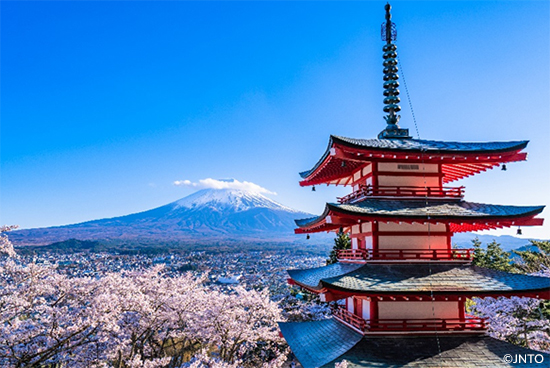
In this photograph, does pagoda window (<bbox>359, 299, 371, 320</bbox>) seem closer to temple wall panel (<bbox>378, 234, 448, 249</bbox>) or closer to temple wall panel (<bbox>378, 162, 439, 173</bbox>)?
temple wall panel (<bbox>378, 234, 448, 249</bbox>)

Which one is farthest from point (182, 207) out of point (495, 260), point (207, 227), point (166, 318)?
point (166, 318)

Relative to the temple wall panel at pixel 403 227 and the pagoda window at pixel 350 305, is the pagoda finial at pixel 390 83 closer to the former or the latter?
the temple wall panel at pixel 403 227

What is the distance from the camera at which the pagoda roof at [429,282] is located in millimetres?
9359

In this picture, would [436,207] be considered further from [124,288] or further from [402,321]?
[124,288]

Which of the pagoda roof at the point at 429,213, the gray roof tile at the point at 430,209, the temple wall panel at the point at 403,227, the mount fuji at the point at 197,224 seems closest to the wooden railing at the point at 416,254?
the temple wall panel at the point at 403,227

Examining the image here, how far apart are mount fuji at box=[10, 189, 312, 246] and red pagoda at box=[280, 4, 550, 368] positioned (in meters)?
118

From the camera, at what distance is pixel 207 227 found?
497 ft

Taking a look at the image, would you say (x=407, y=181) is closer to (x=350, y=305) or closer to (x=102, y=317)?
(x=350, y=305)

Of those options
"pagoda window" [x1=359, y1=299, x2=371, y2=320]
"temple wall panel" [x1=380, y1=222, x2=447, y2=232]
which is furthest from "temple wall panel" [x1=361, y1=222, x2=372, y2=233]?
"pagoda window" [x1=359, y1=299, x2=371, y2=320]

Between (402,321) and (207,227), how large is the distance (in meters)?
145

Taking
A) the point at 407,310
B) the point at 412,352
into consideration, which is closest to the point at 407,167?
the point at 407,310

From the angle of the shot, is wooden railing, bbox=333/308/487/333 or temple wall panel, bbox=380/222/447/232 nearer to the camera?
wooden railing, bbox=333/308/487/333

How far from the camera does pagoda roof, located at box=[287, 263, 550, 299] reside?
936 cm

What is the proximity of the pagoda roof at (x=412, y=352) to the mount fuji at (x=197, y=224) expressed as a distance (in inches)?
4630
